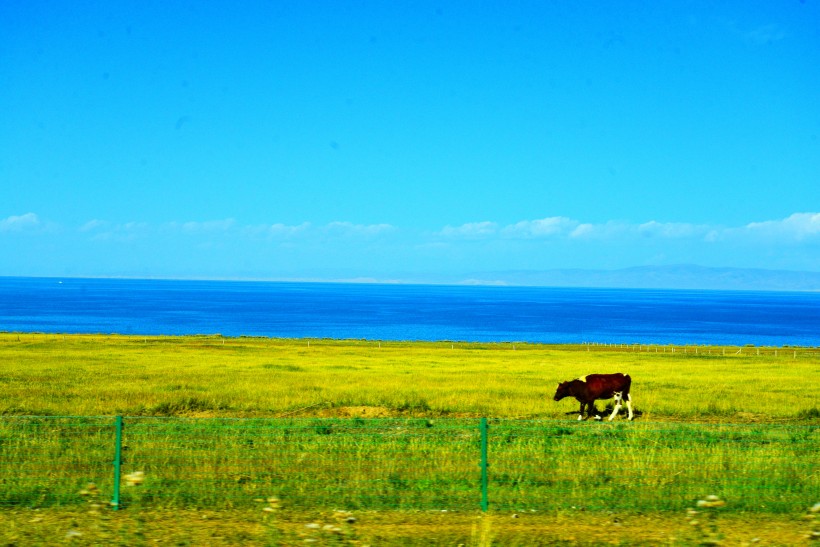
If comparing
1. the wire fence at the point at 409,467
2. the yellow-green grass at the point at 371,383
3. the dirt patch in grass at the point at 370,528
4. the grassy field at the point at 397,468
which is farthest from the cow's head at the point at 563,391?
the dirt patch in grass at the point at 370,528

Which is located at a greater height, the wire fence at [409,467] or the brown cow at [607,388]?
the brown cow at [607,388]

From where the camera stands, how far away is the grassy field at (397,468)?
1186 cm

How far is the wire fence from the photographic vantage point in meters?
13.7

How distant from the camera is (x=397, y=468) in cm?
1652

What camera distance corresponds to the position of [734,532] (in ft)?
38.7

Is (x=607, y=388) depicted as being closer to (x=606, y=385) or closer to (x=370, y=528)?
(x=606, y=385)

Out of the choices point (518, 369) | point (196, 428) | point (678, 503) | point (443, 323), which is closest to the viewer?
point (678, 503)

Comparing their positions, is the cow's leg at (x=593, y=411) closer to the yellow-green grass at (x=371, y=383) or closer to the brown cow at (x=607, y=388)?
the brown cow at (x=607, y=388)

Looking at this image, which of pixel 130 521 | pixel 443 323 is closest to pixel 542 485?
pixel 130 521

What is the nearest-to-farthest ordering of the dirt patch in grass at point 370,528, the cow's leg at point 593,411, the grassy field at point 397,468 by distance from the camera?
1. the dirt patch in grass at point 370,528
2. the grassy field at point 397,468
3. the cow's leg at point 593,411

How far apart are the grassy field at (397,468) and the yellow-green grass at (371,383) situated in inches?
9.4

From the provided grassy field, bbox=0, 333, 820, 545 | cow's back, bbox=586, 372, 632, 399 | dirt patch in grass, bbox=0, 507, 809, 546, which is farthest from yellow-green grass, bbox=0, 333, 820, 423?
dirt patch in grass, bbox=0, 507, 809, 546

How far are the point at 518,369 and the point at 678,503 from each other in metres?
41.2

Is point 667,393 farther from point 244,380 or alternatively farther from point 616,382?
point 244,380
